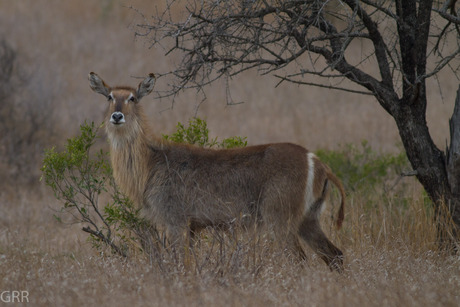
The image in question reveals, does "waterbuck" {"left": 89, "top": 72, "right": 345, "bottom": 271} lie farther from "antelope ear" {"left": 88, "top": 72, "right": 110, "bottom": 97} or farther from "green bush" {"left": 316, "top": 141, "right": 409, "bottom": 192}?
"green bush" {"left": 316, "top": 141, "right": 409, "bottom": 192}

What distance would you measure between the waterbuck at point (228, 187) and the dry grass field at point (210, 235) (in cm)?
33

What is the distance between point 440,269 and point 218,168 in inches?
96.1

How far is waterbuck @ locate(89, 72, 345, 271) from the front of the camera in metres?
7.12

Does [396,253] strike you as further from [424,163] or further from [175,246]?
[175,246]

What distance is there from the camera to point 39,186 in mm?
13094

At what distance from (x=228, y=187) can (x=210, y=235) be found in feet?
3.84

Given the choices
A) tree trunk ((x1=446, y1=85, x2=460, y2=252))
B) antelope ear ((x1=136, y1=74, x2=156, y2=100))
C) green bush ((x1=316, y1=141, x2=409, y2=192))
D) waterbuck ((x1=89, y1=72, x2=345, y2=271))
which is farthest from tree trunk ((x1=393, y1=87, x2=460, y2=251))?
green bush ((x1=316, y1=141, x2=409, y2=192))

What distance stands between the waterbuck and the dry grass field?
327mm

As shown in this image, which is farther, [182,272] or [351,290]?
[182,272]

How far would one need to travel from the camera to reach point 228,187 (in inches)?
288

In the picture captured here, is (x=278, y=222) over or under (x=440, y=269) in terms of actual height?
over

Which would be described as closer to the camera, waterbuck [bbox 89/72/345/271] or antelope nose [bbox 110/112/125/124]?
waterbuck [bbox 89/72/345/271]

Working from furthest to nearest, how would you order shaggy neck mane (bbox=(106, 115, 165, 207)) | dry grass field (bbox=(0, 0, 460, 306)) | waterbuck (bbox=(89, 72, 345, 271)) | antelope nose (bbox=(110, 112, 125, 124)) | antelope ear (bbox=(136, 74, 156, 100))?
antelope ear (bbox=(136, 74, 156, 100)) < shaggy neck mane (bbox=(106, 115, 165, 207)) < antelope nose (bbox=(110, 112, 125, 124)) < waterbuck (bbox=(89, 72, 345, 271)) < dry grass field (bbox=(0, 0, 460, 306))

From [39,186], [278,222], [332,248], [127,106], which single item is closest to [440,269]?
[332,248]
